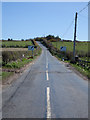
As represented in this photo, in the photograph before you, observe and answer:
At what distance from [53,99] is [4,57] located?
1801cm

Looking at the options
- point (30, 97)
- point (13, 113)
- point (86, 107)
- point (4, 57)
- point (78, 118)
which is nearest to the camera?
point (78, 118)

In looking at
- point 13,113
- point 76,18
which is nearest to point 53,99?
point 13,113

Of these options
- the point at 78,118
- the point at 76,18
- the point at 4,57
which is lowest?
the point at 78,118

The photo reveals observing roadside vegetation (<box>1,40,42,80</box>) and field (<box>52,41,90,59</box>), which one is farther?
field (<box>52,41,90,59</box>)

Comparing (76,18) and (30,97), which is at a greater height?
(76,18)

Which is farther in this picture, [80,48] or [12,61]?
[80,48]

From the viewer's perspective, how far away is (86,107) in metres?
7.53

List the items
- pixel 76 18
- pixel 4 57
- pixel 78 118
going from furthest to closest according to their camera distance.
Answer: pixel 76 18 → pixel 4 57 → pixel 78 118

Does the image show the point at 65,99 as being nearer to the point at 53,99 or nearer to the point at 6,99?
the point at 53,99

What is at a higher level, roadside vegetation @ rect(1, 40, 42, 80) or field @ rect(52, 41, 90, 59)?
field @ rect(52, 41, 90, 59)

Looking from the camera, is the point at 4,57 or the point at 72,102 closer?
the point at 72,102

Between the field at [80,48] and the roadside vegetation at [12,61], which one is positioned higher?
the field at [80,48]

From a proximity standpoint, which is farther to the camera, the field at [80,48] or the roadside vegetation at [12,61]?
the field at [80,48]

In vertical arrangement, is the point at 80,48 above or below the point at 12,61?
above
